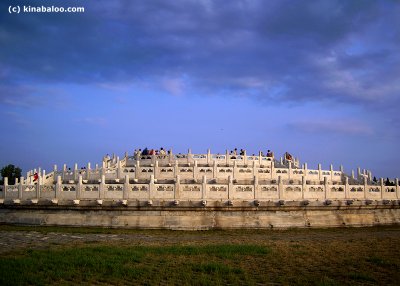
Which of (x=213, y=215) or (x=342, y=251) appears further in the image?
(x=213, y=215)

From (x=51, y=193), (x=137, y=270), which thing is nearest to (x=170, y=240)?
(x=137, y=270)

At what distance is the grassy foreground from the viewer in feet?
36.0

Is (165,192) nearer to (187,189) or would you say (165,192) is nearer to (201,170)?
(187,189)

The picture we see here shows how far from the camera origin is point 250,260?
13.5 m

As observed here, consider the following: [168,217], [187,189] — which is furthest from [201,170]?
[168,217]

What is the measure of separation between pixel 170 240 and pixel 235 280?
7.23m

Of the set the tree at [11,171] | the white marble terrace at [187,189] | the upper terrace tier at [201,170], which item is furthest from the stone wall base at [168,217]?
the tree at [11,171]

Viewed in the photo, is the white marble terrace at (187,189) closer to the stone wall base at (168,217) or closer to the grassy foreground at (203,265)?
the stone wall base at (168,217)

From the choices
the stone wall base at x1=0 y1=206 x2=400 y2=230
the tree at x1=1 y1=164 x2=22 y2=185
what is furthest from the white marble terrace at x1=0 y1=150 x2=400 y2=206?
the tree at x1=1 y1=164 x2=22 y2=185

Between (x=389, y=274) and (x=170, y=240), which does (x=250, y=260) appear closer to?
(x=389, y=274)

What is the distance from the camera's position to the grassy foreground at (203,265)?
1096 centimetres

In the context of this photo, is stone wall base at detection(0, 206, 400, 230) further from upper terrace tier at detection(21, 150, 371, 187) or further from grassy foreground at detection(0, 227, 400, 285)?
grassy foreground at detection(0, 227, 400, 285)

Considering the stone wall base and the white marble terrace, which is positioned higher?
the white marble terrace

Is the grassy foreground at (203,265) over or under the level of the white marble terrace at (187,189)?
under
